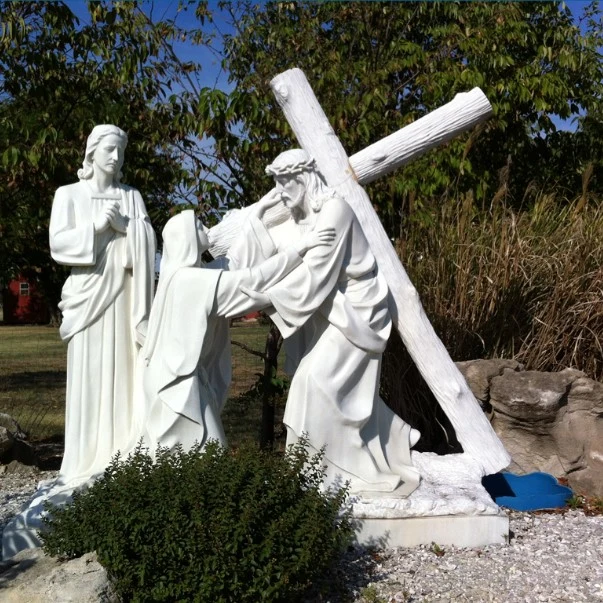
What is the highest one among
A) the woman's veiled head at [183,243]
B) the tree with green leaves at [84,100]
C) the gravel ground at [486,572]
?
the tree with green leaves at [84,100]

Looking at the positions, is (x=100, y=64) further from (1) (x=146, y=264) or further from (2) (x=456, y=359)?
(2) (x=456, y=359)

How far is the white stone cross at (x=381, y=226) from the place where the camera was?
5.94 meters

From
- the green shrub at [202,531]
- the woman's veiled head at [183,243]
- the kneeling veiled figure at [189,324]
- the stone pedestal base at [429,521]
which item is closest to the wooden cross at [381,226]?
the stone pedestal base at [429,521]

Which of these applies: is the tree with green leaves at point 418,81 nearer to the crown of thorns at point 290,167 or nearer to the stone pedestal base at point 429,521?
the crown of thorns at point 290,167

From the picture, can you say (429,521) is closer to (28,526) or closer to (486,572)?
(486,572)

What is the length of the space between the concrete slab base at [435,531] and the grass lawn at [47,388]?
2.64m

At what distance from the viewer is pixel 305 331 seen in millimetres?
5465

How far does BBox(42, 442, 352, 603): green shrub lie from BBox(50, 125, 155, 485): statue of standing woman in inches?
42.6

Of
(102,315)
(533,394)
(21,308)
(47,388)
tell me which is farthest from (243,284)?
(21,308)

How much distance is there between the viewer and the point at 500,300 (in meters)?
7.26

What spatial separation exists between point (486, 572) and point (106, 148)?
341 cm

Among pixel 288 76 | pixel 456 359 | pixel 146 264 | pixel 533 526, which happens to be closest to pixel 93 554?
pixel 146 264

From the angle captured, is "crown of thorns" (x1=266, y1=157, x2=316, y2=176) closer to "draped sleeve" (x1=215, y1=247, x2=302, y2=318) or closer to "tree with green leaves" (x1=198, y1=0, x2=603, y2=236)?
"draped sleeve" (x1=215, y1=247, x2=302, y2=318)

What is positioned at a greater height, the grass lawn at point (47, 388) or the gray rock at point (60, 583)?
the grass lawn at point (47, 388)
